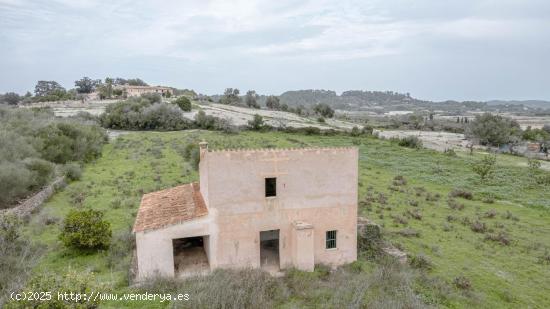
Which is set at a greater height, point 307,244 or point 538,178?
point 307,244

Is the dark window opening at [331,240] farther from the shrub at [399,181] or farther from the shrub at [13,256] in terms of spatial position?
the shrub at [399,181]

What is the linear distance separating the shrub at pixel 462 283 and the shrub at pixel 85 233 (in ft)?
50.3

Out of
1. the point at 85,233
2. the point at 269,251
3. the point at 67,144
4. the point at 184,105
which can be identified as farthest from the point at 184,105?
the point at 269,251

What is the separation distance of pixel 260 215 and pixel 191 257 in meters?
3.99

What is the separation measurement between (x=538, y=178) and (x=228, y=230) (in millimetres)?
39392

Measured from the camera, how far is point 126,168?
38.4 m

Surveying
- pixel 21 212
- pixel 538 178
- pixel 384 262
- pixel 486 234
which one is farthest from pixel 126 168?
pixel 538 178

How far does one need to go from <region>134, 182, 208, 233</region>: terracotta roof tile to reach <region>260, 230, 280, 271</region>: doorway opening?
3.52 meters

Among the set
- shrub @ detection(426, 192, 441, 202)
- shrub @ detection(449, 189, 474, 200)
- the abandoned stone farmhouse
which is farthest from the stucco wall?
shrub @ detection(449, 189, 474, 200)

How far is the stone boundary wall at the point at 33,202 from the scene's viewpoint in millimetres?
21812

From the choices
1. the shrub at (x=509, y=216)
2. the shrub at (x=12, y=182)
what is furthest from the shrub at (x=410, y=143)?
the shrub at (x=12, y=182)

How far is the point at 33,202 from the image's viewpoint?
24.3m

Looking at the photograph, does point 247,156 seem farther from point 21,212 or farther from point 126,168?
point 126,168

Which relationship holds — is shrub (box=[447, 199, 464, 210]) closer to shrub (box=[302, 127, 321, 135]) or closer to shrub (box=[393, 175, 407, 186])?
shrub (box=[393, 175, 407, 186])
